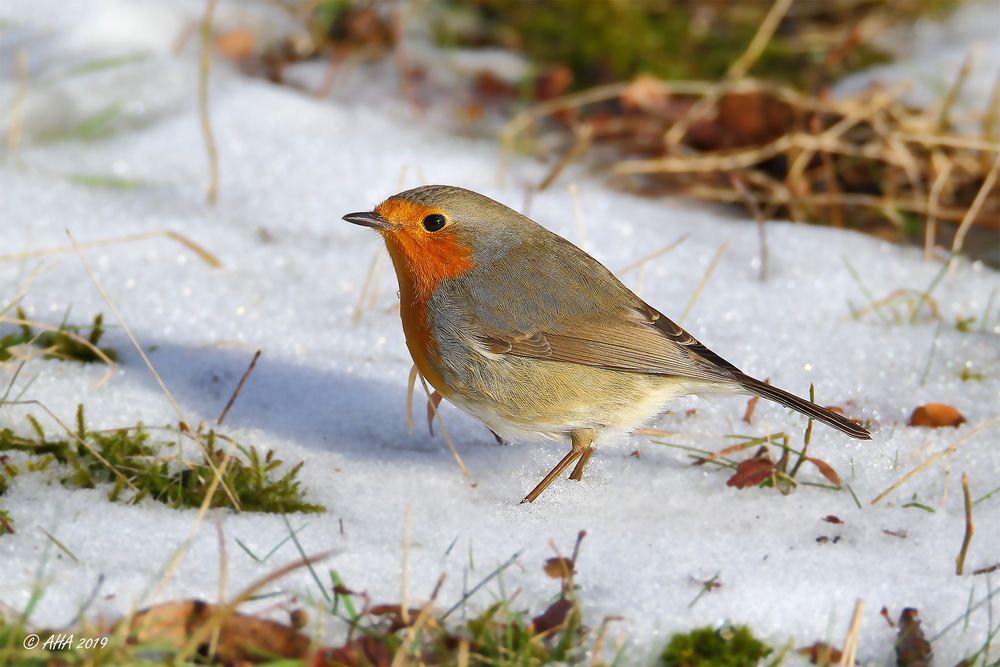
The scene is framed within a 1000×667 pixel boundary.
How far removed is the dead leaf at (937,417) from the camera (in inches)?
173

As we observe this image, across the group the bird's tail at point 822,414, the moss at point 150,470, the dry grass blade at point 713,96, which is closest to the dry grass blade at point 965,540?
the bird's tail at point 822,414

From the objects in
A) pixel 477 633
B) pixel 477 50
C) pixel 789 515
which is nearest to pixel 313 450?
pixel 477 633

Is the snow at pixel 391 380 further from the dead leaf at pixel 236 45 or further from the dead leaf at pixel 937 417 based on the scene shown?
the dead leaf at pixel 236 45

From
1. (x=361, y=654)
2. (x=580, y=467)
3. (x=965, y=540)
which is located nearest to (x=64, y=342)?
(x=580, y=467)

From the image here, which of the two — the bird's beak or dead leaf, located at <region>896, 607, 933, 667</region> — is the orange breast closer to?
the bird's beak

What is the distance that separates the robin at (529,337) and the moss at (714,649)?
98 centimetres

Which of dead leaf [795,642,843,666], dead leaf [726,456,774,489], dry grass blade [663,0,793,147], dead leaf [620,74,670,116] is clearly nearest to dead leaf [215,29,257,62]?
dead leaf [620,74,670,116]

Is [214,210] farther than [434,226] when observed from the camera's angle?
Yes

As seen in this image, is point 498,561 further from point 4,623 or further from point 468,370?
point 4,623

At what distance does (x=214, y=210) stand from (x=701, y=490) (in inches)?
129

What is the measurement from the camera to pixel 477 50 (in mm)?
8078

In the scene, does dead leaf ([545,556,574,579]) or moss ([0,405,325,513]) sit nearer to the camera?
dead leaf ([545,556,574,579])

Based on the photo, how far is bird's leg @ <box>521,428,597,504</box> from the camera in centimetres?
399

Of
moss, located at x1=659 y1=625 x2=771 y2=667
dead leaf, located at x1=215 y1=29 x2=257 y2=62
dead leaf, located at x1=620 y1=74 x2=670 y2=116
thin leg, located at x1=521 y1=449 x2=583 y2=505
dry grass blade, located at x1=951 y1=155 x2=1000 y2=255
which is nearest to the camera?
moss, located at x1=659 y1=625 x2=771 y2=667
